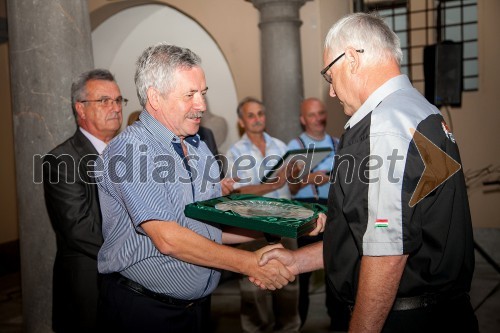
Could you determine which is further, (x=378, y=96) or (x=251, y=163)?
(x=251, y=163)

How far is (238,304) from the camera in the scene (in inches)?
222

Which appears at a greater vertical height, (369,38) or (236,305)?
(369,38)

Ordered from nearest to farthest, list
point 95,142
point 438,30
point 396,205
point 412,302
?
1. point 396,205
2. point 412,302
3. point 95,142
4. point 438,30

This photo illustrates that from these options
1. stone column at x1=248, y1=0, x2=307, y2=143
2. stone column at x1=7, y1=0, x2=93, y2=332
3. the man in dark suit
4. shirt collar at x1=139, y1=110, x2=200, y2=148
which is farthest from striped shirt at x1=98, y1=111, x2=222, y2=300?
stone column at x1=248, y1=0, x2=307, y2=143

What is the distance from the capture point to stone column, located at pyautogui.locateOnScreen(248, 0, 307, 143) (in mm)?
6195

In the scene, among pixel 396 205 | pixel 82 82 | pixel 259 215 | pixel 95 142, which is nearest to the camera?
pixel 396 205

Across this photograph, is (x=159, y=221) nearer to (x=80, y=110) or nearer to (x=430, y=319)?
(x=430, y=319)

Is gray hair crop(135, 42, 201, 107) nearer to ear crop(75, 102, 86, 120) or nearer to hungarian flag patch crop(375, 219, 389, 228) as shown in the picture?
hungarian flag patch crop(375, 219, 389, 228)

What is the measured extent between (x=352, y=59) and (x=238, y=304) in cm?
421

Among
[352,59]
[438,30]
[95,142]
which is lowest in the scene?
[95,142]

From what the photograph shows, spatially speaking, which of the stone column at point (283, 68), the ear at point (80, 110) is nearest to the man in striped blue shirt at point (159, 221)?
the ear at point (80, 110)

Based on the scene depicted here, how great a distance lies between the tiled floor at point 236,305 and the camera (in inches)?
194

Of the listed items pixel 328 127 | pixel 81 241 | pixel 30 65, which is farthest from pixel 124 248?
pixel 328 127

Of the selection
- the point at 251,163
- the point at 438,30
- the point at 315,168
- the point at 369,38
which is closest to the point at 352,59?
the point at 369,38
